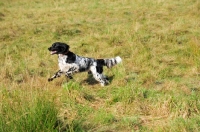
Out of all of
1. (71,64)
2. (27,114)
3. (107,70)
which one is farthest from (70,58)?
(27,114)

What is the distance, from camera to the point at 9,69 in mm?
8719

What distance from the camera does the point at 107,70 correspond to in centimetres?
930

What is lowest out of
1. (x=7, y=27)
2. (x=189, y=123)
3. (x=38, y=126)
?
(x=189, y=123)

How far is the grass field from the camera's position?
203 inches

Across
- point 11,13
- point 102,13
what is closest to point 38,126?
point 102,13

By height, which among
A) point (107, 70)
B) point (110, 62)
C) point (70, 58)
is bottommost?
point (107, 70)

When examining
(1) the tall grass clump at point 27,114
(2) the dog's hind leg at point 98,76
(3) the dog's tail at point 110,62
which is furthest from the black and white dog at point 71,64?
(1) the tall grass clump at point 27,114

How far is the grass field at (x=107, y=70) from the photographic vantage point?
5.16 m

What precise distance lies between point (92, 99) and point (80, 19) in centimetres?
953

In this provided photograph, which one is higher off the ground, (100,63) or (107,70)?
(100,63)

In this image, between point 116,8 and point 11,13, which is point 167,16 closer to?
point 116,8

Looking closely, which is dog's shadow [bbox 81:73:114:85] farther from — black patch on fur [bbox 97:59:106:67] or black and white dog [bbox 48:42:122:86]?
black patch on fur [bbox 97:59:106:67]

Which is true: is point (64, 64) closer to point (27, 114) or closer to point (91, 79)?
point (91, 79)

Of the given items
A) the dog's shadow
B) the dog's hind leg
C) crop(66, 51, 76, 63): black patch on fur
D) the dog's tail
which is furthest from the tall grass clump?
the dog's tail
